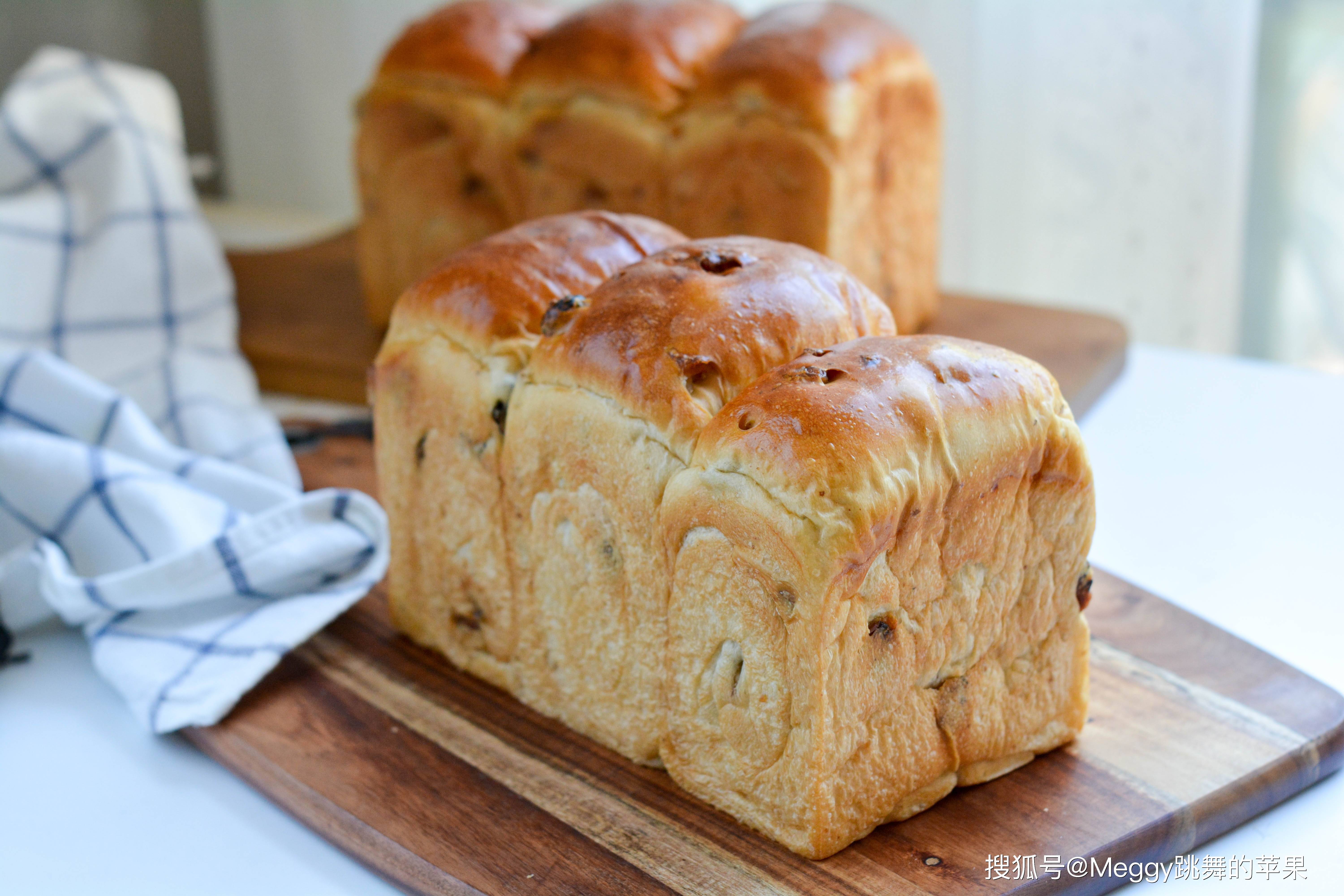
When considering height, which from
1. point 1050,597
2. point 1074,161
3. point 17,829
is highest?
point 1074,161

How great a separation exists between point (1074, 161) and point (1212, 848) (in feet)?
4.81

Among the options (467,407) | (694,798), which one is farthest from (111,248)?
(694,798)

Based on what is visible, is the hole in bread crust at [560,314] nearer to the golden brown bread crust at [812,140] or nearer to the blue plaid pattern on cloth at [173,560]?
the blue plaid pattern on cloth at [173,560]

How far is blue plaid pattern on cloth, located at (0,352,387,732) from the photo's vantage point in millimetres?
995

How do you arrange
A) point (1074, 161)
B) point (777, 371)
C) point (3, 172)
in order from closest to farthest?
1. point (777, 371)
2. point (3, 172)
3. point (1074, 161)

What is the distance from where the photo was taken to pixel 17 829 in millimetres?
854

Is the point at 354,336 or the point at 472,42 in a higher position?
the point at 472,42

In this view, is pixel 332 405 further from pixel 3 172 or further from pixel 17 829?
pixel 17 829

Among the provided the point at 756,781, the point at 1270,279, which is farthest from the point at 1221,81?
the point at 756,781

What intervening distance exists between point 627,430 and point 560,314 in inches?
4.8

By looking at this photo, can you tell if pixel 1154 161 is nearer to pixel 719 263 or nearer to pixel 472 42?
pixel 472 42

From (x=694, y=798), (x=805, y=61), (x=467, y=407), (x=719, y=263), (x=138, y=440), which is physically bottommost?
(x=694, y=798)

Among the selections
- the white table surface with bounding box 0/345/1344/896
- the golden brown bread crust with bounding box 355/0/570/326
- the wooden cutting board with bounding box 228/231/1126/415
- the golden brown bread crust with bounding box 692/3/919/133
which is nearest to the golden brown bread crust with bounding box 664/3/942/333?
the golden brown bread crust with bounding box 692/3/919/133

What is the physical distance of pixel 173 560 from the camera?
3.40 feet
